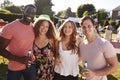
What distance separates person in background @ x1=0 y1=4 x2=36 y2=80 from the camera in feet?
15.5

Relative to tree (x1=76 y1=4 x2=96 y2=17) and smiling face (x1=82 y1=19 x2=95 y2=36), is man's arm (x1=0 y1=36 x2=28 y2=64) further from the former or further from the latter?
tree (x1=76 y1=4 x2=96 y2=17)

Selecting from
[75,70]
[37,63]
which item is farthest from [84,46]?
[37,63]

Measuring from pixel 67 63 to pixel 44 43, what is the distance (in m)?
0.60

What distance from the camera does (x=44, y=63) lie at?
566 cm

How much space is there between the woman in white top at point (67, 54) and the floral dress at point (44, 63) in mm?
199

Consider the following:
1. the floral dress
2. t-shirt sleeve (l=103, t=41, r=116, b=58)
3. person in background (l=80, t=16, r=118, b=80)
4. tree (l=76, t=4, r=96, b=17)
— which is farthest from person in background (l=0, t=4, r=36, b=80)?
tree (l=76, t=4, r=96, b=17)

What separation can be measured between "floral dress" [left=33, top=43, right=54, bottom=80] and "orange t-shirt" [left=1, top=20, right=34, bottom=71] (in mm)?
568

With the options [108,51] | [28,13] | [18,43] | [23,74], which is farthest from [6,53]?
[108,51]

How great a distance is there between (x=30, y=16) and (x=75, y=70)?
4.55ft

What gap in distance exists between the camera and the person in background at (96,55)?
13.8 ft

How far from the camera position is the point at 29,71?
5094mm

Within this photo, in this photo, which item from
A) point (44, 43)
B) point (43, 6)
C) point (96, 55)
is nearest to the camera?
point (96, 55)

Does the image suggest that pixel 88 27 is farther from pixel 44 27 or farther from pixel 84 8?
pixel 84 8

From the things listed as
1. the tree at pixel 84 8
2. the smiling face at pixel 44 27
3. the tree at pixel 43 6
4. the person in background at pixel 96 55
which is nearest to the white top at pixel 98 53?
the person in background at pixel 96 55
